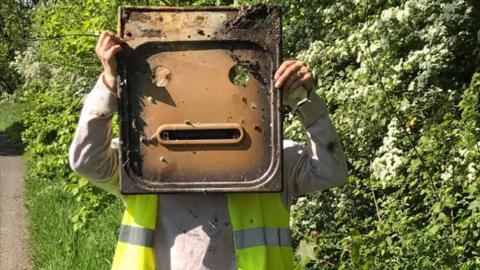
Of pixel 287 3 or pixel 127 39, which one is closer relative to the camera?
pixel 127 39

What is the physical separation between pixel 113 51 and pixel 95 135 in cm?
27

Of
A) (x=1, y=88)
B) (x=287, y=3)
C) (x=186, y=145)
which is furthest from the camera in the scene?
(x=1, y=88)

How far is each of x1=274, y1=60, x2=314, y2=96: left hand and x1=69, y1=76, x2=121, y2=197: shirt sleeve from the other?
0.50m

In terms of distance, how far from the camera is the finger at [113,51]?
231 centimetres

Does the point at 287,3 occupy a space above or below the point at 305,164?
above

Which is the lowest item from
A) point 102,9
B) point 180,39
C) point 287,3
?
point 180,39

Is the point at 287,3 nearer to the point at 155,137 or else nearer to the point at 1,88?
the point at 155,137

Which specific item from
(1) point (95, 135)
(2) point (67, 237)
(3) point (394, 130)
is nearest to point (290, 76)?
(1) point (95, 135)

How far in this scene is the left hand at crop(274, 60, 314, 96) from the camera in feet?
7.68

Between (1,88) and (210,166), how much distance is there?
1580 inches

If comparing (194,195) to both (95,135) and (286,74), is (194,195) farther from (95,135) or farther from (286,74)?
(286,74)

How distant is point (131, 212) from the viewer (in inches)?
98.7

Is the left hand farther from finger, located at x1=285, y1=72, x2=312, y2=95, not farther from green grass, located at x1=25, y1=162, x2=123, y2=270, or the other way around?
green grass, located at x1=25, y1=162, x2=123, y2=270

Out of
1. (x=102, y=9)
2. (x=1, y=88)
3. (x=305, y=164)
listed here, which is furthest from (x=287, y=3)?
(x=1, y=88)
